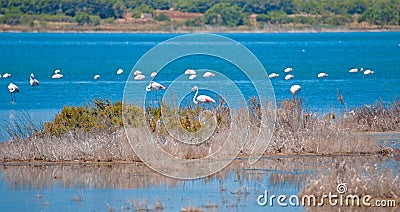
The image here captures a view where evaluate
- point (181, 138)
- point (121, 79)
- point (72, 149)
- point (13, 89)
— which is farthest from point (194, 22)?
point (72, 149)

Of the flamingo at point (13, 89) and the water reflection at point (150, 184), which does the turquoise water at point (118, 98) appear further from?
the flamingo at point (13, 89)

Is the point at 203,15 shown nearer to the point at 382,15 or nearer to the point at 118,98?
the point at 382,15

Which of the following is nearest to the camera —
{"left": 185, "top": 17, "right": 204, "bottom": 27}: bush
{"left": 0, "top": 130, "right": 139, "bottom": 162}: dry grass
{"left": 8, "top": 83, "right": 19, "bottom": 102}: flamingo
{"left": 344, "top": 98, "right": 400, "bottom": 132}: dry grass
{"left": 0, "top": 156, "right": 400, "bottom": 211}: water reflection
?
{"left": 0, "top": 156, "right": 400, "bottom": 211}: water reflection

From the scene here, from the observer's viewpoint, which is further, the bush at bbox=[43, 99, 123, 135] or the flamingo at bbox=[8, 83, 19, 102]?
the flamingo at bbox=[8, 83, 19, 102]

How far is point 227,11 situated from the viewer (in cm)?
13162

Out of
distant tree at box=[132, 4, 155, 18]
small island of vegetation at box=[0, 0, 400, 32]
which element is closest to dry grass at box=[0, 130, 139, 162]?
small island of vegetation at box=[0, 0, 400, 32]

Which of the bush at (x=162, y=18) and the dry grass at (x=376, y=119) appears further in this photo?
the bush at (x=162, y=18)

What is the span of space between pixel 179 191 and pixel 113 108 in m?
4.44

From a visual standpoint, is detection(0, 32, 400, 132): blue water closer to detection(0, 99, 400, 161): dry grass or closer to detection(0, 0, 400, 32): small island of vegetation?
detection(0, 99, 400, 161): dry grass

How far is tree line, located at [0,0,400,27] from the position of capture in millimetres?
132125

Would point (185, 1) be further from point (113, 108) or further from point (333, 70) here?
point (113, 108)

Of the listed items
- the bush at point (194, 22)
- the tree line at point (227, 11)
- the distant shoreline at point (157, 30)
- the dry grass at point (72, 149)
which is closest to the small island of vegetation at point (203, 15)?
the tree line at point (227, 11)

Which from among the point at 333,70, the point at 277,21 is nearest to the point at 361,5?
the point at 277,21

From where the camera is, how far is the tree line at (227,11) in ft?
433
